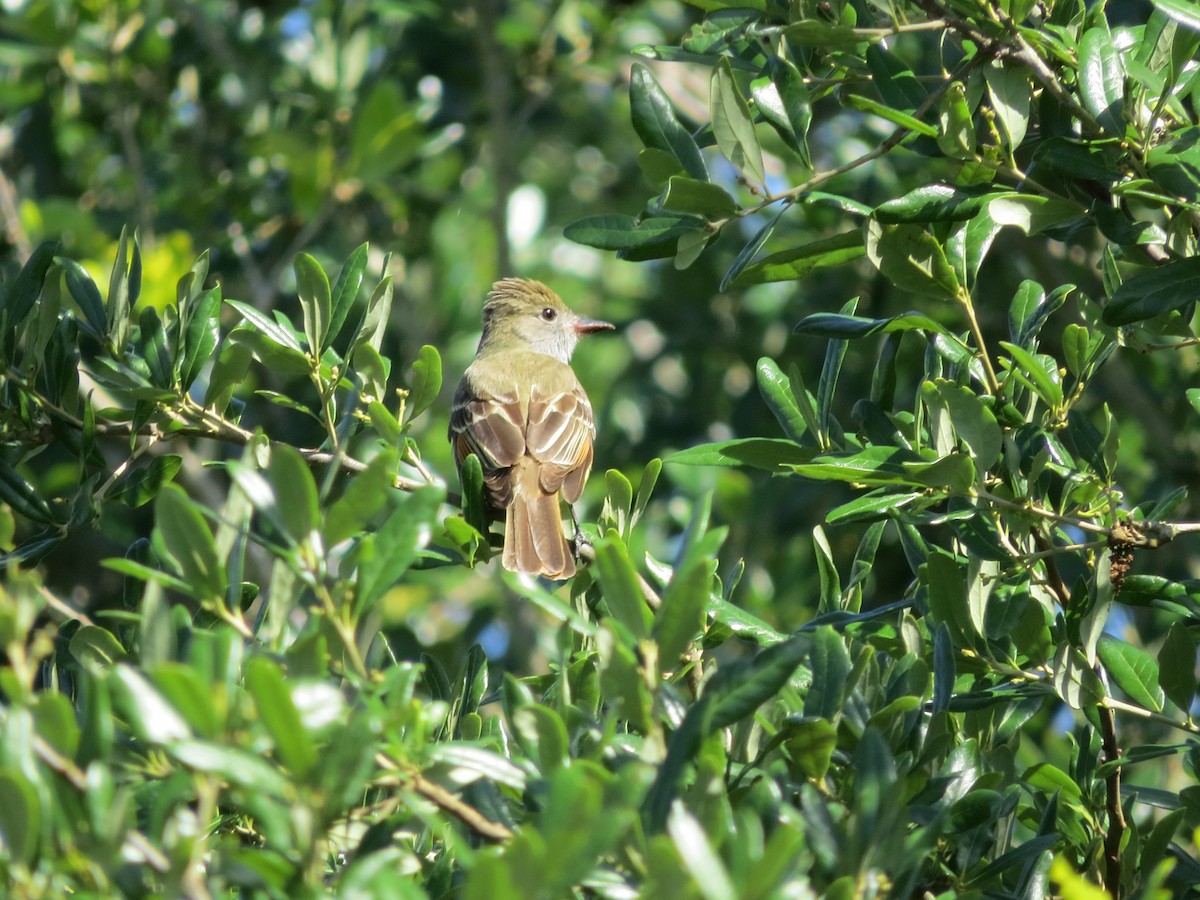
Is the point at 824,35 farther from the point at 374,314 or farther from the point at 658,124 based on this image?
the point at 374,314

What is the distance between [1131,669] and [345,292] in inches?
81.2

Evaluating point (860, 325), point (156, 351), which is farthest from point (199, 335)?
point (860, 325)

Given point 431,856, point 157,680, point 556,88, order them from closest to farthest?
1. point 157,680
2. point 431,856
3. point 556,88

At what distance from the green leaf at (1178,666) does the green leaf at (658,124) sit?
141 centimetres

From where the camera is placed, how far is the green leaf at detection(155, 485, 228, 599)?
6.36 ft

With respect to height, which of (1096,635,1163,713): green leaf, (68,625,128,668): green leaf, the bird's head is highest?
(68,625,128,668): green leaf

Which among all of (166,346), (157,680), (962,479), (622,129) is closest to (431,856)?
(157,680)

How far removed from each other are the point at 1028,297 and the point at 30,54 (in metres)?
5.65

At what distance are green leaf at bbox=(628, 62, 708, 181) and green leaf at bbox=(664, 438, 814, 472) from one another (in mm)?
623

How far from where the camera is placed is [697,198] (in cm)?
291

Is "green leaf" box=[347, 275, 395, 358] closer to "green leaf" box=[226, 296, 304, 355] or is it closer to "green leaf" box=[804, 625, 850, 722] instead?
"green leaf" box=[226, 296, 304, 355]

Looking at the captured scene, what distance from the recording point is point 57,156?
7414 millimetres

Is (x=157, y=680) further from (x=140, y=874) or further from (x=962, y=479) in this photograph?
(x=962, y=479)

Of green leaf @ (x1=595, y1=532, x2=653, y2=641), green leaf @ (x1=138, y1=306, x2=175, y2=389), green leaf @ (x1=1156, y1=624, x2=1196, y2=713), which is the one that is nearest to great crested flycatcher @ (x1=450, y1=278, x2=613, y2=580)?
green leaf @ (x1=138, y1=306, x2=175, y2=389)
